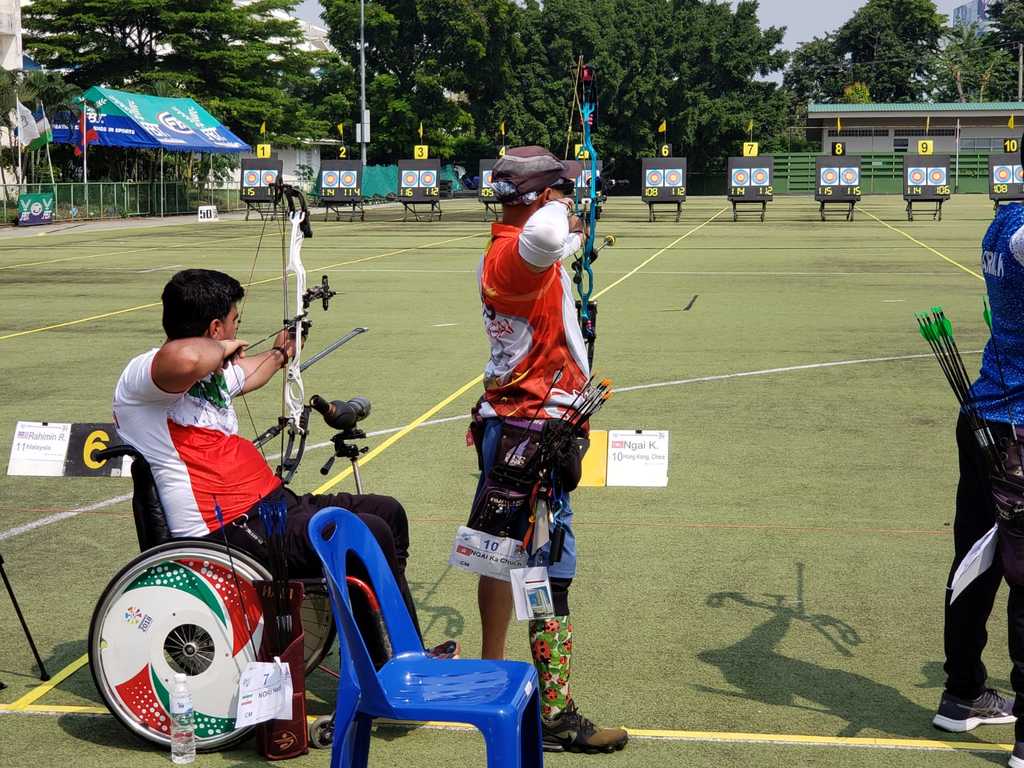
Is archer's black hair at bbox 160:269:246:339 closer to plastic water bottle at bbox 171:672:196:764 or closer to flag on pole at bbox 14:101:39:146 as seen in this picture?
plastic water bottle at bbox 171:672:196:764

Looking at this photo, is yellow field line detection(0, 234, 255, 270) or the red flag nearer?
yellow field line detection(0, 234, 255, 270)

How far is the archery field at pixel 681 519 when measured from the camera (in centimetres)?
444

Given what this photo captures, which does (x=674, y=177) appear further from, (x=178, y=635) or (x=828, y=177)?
(x=178, y=635)

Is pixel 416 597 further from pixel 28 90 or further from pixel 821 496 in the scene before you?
pixel 28 90

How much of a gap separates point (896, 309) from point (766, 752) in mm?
13185

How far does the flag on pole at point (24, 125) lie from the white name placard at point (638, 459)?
36.8 m

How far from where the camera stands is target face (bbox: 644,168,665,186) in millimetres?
47531

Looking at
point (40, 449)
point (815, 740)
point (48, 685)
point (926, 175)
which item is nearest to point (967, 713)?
point (815, 740)

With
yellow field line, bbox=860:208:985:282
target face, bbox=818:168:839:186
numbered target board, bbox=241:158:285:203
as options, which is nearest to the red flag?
numbered target board, bbox=241:158:285:203

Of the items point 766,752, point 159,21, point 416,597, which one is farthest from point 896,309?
point 159,21

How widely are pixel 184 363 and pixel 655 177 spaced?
44.7 meters

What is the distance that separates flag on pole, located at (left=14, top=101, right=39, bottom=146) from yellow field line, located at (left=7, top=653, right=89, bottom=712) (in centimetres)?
3667

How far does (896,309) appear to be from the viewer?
54.5 ft

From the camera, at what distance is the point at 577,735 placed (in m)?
4.21
